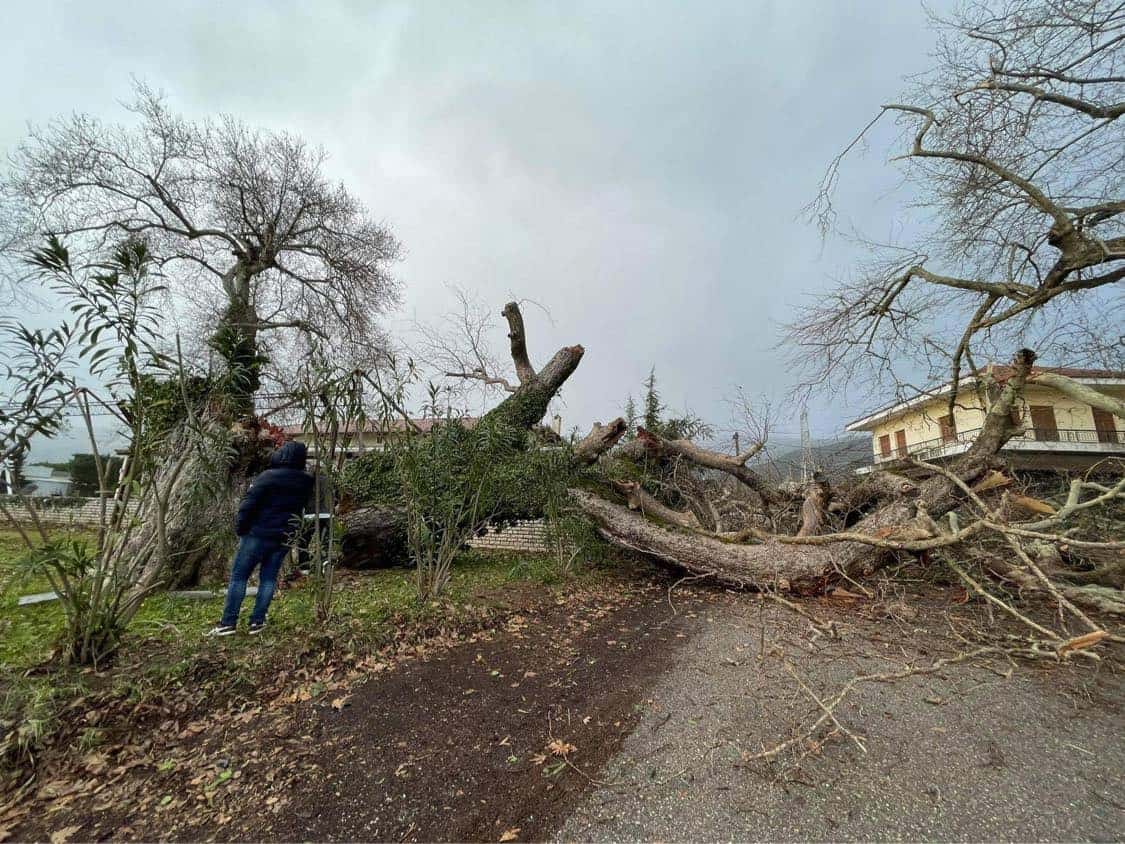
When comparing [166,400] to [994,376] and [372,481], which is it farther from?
[994,376]

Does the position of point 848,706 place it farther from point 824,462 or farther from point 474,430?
point 824,462

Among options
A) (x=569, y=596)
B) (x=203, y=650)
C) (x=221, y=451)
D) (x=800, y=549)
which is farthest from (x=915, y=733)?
(x=221, y=451)

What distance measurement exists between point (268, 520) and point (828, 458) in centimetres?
755

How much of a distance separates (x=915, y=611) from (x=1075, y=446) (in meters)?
14.4

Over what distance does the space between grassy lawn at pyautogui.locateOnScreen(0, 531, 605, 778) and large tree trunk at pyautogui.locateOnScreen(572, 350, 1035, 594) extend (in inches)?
46.9

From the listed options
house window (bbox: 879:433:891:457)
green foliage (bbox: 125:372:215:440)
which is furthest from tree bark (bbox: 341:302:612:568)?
house window (bbox: 879:433:891:457)

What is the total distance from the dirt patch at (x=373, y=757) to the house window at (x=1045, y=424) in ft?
55.2

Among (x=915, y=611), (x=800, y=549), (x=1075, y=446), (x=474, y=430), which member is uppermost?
(x=1075, y=446)

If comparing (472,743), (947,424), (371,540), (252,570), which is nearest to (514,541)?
(371,540)

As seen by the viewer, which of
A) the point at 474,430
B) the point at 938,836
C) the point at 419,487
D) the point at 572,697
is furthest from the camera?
the point at 474,430

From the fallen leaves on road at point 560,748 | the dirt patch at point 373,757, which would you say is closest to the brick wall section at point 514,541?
the dirt patch at point 373,757

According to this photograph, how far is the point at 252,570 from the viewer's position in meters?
3.39

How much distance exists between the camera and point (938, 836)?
148 centimetres

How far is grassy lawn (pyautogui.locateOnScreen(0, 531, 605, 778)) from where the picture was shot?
2143 millimetres
